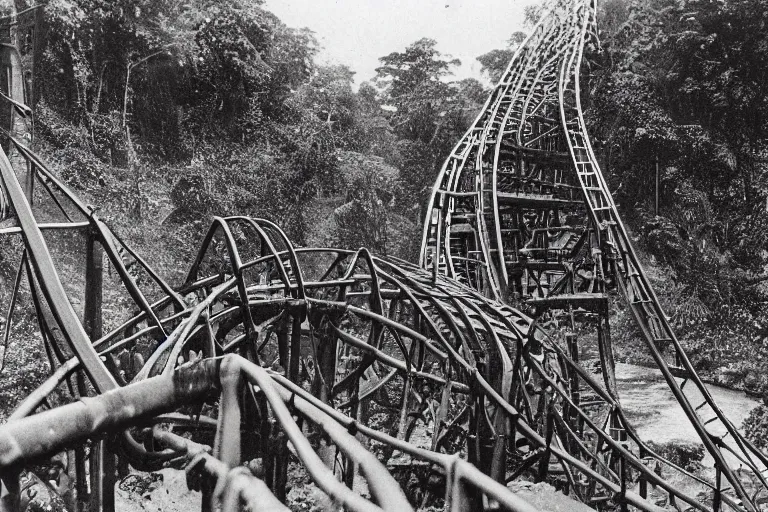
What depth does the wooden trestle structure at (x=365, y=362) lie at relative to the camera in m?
1.72

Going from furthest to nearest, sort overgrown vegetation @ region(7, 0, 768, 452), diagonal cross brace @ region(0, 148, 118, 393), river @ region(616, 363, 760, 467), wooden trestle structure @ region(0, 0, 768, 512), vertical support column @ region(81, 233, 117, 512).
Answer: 1. overgrown vegetation @ region(7, 0, 768, 452)
2. river @ region(616, 363, 760, 467)
3. vertical support column @ region(81, 233, 117, 512)
4. diagonal cross brace @ region(0, 148, 118, 393)
5. wooden trestle structure @ region(0, 0, 768, 512)

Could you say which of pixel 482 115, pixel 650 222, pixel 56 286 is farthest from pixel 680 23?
pixel 56 286

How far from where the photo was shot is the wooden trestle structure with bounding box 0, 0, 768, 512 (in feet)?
5.63

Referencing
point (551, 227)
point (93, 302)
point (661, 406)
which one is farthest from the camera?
point (661, 406)

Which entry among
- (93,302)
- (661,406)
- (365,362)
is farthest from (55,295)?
(661,406)

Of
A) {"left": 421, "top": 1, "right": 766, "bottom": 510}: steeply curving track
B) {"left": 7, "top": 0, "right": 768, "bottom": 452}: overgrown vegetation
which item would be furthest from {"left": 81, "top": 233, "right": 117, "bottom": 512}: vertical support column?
{"left": 7, "top": 0, "right": 768, "bottom": 452}: overgrown vegetation

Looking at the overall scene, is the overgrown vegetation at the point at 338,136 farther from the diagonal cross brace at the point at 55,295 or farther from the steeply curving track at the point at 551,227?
the diagonal cross brace at the point at 55,295

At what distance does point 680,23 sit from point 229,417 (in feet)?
61.2

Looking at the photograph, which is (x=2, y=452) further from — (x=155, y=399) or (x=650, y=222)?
(x=650, y=222)

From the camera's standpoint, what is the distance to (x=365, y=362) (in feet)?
16.1

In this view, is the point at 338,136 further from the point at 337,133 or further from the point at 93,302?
the point at 93,302

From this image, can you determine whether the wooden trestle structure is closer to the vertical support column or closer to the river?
the vertical support column

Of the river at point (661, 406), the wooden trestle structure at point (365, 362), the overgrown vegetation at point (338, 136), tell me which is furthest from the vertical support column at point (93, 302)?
the river at point (661, 406)

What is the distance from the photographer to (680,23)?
655 inches
